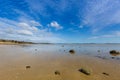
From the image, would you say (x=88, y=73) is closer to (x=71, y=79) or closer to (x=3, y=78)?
(x=71, y=79)

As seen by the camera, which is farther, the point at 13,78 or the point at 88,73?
the point at 88,73

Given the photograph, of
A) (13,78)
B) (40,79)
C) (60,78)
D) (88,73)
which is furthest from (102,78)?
(13,78)

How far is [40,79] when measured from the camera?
7.85 metres

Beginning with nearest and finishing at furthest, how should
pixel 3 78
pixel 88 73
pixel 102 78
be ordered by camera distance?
1. pixel 3 78
2. pixel 102 78
3. pixel 88 73

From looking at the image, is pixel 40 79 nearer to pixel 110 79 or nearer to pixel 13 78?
pixel 13 78

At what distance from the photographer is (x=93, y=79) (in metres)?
8.05

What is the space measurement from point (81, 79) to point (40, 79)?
10.4 feet

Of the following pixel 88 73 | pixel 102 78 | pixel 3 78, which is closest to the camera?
pixel 3 78

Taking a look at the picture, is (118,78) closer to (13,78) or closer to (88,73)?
(88,73)

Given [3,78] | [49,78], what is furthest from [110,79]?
[3,78]

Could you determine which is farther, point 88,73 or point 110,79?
point 88,73

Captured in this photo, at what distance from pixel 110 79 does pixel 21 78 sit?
6861mm

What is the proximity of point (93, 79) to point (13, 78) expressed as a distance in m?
6.07

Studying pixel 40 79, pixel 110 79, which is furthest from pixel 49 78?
pixel 110 79
